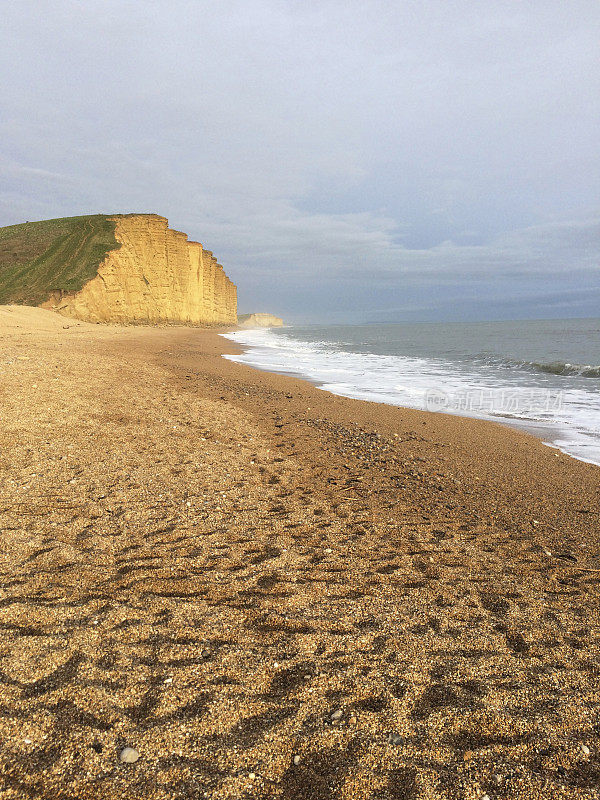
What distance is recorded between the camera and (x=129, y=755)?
1.98 meters

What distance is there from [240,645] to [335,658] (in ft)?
2.15

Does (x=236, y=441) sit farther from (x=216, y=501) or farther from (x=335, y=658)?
(x=335, y=658)

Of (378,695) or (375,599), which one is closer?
(378,695)

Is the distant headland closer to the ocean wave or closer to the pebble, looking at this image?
the ocean wave

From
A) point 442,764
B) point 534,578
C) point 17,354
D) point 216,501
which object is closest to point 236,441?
point 216,501

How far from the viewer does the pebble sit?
77.0 inches

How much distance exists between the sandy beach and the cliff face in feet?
A: 133

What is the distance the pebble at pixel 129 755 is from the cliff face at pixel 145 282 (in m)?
45.1

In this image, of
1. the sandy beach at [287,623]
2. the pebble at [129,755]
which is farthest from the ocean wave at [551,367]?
the pebble at [129,755]

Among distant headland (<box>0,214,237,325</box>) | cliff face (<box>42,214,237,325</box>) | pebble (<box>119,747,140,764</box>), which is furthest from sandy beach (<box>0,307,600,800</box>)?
distant headland (<box>0,214,237,325</box>)

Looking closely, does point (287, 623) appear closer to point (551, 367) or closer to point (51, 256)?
point (551, 367)

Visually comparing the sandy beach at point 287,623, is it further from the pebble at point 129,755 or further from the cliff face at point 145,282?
the cliff face at point 145,282

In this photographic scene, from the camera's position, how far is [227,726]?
2.19 metres

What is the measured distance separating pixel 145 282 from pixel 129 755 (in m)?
55.1
